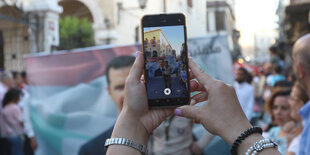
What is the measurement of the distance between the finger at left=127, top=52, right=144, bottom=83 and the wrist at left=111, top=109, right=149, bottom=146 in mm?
88

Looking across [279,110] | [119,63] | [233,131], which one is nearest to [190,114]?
[233,131]

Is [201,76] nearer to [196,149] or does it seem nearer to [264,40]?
[196,149]

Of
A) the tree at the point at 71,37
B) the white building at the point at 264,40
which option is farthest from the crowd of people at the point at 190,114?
the white building at the point at 264,40

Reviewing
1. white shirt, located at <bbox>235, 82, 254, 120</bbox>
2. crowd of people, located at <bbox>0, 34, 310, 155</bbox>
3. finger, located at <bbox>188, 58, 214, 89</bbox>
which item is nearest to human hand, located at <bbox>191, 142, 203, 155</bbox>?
crowd of people, located at <bbox>0, 34, 310, 155</bbox>

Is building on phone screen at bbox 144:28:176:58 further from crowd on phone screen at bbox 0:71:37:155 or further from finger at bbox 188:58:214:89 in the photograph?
crowd on phone screen at bbox 0:71:37:155

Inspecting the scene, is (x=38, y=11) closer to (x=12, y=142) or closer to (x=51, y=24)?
(x=51, y=24)

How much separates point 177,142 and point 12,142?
273 cm

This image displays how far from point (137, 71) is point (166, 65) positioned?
0.27 feet

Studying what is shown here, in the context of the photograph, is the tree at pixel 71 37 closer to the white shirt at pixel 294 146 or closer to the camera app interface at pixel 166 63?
the white shirt at pixel 294 146

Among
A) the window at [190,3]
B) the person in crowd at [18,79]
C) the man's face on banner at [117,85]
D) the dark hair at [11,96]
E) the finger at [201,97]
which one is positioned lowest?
the dark hair at [11,96]

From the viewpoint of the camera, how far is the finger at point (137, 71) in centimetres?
92

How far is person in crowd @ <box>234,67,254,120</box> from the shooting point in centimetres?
439

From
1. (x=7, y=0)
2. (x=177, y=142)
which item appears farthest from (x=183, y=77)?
(x=7, y=0)

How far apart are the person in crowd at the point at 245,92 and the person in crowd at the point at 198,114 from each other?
340 cm
